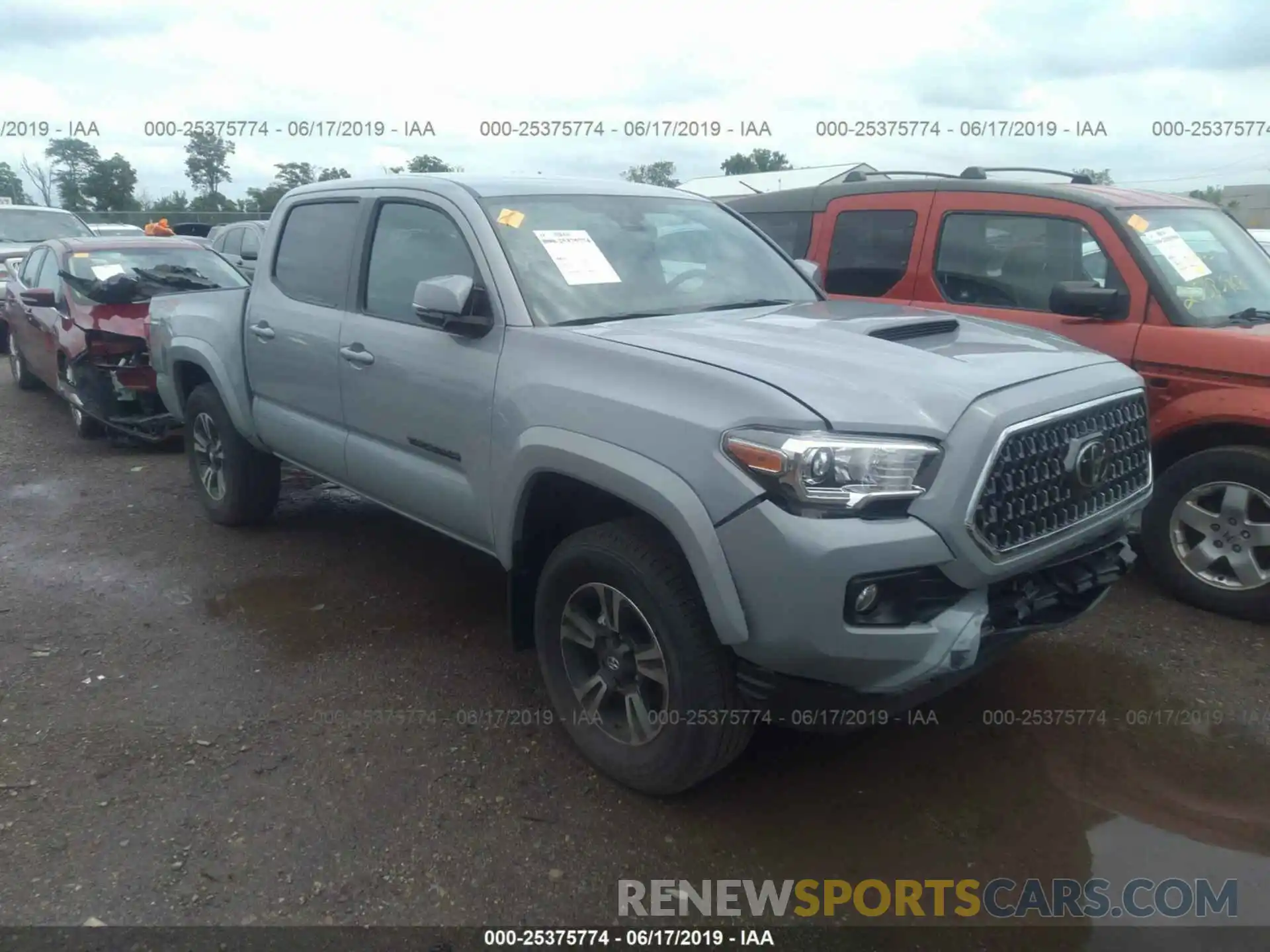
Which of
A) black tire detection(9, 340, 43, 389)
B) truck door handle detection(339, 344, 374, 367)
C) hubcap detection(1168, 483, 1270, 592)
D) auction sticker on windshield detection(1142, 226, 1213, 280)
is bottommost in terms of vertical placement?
black tire detection(9, 340, 43, 389)

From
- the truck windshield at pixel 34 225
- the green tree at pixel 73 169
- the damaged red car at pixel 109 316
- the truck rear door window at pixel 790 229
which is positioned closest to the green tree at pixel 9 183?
the green tree at pixel 73 169

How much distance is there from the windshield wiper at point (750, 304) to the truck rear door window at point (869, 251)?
70.5 inches

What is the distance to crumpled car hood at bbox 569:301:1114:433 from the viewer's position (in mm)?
2709

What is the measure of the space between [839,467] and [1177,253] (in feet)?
10.8

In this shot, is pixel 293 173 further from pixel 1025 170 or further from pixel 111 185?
pixel 1025 170

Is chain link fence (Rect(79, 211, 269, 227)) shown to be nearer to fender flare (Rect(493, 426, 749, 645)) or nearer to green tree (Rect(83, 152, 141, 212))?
green tree (Rect(83, 152, 141, 212))

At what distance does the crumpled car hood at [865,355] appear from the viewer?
8.89 ft

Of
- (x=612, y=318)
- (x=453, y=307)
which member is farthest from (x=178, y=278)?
(x=612, y=318)

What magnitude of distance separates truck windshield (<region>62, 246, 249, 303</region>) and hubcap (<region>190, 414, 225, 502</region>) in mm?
2019

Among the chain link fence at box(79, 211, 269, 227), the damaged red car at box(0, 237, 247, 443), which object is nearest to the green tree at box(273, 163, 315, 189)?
A: the chain link fence at box(79, 211, 269, 227)

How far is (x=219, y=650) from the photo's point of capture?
→ 170 inches

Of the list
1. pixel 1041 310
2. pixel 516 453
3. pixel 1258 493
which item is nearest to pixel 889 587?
pixel 516 453

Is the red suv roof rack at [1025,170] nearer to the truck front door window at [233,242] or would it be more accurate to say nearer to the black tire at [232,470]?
the black tire at [232,470]

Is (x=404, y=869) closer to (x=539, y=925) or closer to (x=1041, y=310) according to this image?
(x=539, y=925)
